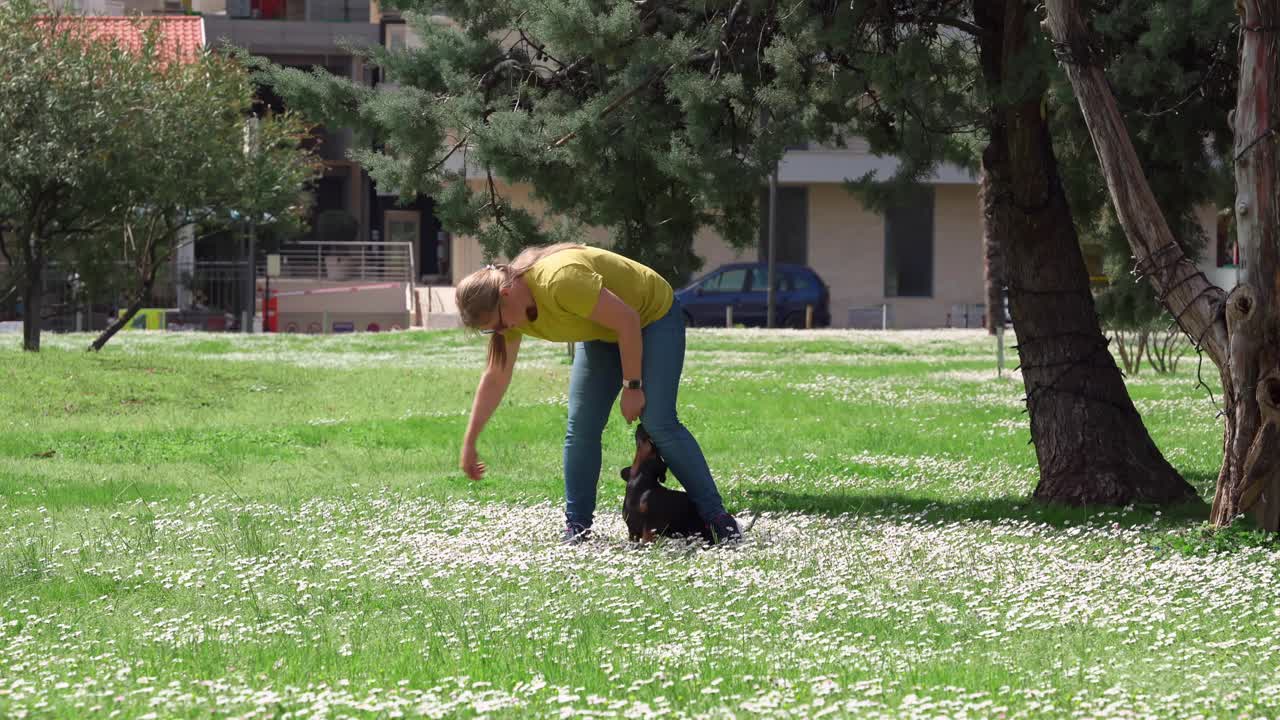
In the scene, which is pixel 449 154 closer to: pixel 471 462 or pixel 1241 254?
pixel 471 462

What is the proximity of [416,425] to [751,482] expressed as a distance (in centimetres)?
455

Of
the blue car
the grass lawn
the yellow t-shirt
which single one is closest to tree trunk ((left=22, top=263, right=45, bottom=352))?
the grass lawn

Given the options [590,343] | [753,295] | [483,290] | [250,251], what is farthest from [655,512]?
[753,295]

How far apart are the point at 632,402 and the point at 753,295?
115 feet

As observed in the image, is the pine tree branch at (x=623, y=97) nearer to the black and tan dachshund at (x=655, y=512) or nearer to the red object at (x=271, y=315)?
the black and tan dachshund at (x=655, y=512)

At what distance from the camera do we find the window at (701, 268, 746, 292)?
138 feet

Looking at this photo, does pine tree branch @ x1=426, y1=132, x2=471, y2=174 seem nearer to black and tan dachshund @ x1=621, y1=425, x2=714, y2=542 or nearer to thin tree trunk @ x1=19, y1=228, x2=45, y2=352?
black and tan dachshund @ x1=621, y1=425, x2=714, y2=542

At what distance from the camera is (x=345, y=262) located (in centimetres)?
4738

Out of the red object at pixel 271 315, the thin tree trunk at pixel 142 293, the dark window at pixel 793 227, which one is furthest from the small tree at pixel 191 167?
the dark window at pixel 793 227

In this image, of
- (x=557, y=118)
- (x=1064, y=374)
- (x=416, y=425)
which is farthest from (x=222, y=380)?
(x=1064, y=374)

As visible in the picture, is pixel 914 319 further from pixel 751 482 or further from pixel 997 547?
pixel 997 547

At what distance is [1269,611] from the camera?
19.2 ft

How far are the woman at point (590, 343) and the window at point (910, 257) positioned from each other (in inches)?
1712

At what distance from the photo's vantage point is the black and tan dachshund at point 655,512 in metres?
7.62
